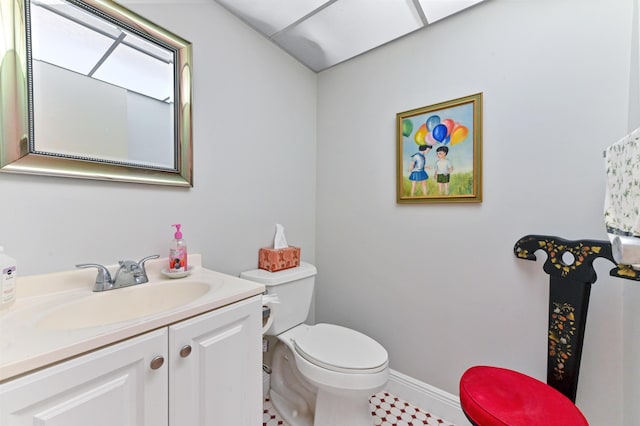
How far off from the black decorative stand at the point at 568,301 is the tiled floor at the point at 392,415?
66cm

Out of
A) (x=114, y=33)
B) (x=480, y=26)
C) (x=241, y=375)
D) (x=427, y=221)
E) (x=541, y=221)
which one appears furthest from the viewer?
(x=427, y=221)

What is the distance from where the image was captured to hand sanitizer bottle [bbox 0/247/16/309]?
0.73 meters

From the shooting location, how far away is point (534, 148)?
3.86 feet

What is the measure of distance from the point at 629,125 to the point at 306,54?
1618mm

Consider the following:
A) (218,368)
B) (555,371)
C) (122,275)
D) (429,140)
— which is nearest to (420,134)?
(429,140)

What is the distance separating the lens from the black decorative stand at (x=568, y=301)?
3.23ft

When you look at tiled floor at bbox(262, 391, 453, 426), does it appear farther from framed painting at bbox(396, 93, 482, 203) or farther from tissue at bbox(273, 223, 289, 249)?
framed painting at bbox(396, 93, 482, 203)

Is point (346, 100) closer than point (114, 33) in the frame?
No

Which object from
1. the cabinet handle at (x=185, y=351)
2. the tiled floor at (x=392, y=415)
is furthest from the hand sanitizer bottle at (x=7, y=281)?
the tiled floor at (x=392, y=415)

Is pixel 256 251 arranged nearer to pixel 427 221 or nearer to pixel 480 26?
pixel 427 221

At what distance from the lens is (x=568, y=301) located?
102 centimetres

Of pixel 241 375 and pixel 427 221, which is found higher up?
pixel 427 221

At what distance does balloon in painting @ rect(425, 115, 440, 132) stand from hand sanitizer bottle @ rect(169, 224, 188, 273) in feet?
4.52

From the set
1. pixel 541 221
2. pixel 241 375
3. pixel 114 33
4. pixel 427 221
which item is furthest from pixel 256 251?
pixel 541 221
